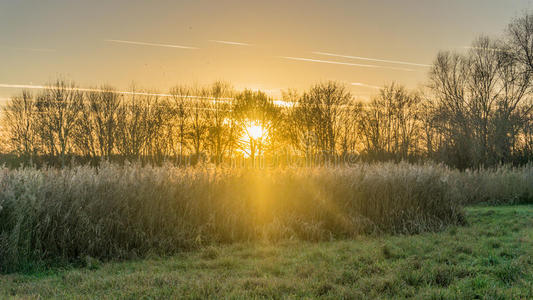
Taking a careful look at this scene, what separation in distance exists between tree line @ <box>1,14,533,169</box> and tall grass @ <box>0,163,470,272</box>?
1976 centimetres

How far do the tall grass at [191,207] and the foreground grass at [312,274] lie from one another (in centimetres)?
61

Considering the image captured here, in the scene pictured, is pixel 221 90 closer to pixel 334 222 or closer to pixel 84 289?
pixel 334 222

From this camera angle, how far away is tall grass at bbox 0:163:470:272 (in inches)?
279

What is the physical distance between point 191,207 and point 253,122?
26185mm

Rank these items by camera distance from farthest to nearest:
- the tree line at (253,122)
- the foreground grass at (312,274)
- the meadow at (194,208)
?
the tree line at (253,122), the meadow at (194,208), the foreground grass at (312,274)

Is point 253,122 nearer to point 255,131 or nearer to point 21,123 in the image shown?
point 255,131

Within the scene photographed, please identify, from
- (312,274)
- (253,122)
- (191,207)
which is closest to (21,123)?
(253,122)

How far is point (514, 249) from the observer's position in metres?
7.64

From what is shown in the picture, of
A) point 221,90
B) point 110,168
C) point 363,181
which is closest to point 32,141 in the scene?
point 221,90

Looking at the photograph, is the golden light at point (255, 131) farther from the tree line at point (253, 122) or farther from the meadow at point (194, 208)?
the meadow at point (194, 208)

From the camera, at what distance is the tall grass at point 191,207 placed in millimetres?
7094

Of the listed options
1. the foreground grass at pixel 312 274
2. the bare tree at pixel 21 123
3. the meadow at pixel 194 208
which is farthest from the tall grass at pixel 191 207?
the bare tree at pixel 21 123

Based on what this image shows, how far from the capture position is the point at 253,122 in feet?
113

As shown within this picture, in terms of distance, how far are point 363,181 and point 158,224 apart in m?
5.30
